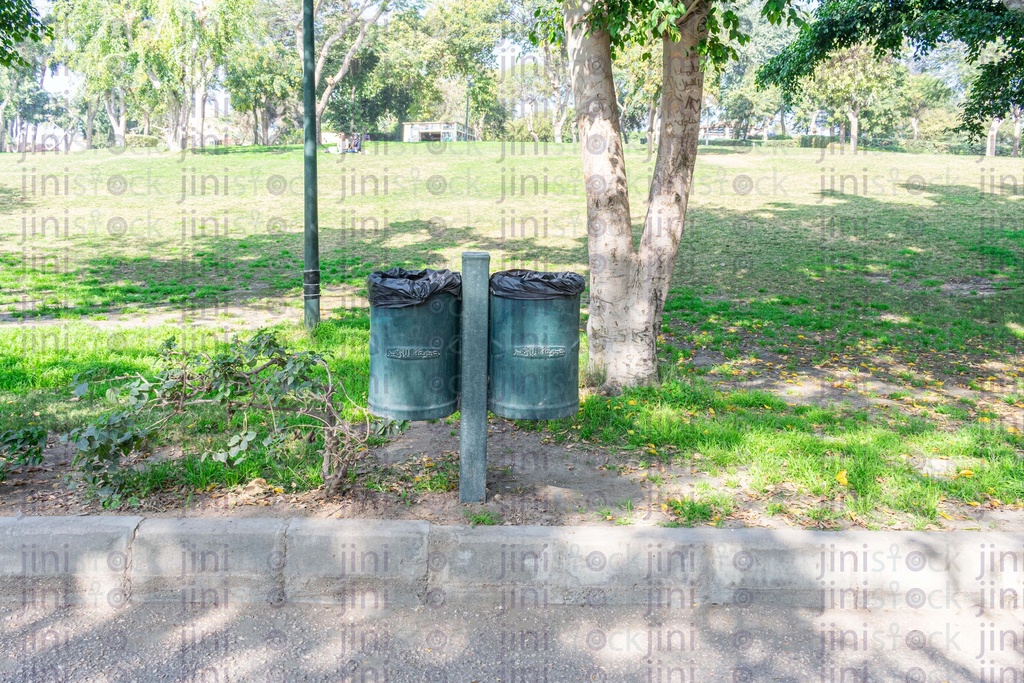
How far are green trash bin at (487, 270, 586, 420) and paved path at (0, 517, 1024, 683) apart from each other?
622mm

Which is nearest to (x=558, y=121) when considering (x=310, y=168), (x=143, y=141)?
(x=143, y=141)

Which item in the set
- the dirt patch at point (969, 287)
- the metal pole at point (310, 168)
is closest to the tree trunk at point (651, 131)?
the dirt patch at point (969, 287)

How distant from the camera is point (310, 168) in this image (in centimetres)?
862

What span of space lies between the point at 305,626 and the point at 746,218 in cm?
1689

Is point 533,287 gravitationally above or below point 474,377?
above

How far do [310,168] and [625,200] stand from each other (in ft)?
11.6

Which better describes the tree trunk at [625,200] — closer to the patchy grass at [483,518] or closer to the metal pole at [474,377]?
the metal pole at [474,377]

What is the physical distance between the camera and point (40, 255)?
14.2 metres

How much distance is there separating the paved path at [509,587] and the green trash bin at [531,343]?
24.5 inches

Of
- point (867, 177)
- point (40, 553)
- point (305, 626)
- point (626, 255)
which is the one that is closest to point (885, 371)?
point (626, 255)

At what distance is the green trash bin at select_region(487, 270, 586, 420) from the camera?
13.6 ft

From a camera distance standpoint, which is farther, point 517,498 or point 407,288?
point 517,498

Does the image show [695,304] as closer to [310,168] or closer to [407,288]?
[310,168]

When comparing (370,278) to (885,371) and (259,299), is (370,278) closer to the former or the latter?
(885,371)
